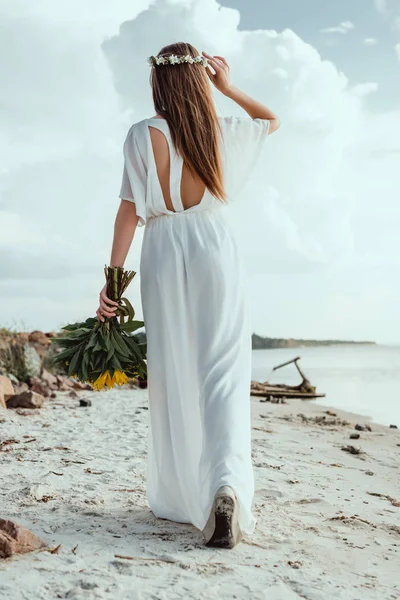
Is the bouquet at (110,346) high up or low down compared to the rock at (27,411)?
up

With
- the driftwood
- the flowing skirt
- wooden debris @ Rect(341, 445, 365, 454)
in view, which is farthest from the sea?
Answer: the flowing skirt

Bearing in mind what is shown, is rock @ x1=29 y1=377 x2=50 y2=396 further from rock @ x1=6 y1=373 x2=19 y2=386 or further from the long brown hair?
the long brown hair

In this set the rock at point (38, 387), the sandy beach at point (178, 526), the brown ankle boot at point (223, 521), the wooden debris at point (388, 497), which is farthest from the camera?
the rock at point (38, 387)

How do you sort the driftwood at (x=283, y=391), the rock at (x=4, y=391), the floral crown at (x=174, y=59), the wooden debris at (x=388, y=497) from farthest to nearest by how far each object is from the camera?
the driftwood at (x=283, y=391) < the rock at (x=4, y=391) < the wooden debris at (x=388, y=497) < the floral crown at (x=174, y=59)

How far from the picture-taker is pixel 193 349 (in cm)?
350

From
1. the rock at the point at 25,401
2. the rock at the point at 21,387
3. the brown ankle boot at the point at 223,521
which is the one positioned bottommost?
the brown ankle boot at the point at 223,521

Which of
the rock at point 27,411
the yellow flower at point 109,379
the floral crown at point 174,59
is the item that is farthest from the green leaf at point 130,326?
the rock at point 27,411

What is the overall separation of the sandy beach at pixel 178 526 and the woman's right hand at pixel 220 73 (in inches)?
91.4

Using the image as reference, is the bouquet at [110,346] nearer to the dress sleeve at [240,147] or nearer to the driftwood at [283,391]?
the dress sleeve at [240,147]

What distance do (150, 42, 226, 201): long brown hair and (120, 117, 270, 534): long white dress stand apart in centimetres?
6

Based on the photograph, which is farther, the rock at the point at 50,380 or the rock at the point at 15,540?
the rock at the point at 50,380

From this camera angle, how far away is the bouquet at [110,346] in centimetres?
361

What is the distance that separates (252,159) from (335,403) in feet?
34.0

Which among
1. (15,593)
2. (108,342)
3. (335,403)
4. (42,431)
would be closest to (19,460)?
(42,431)
